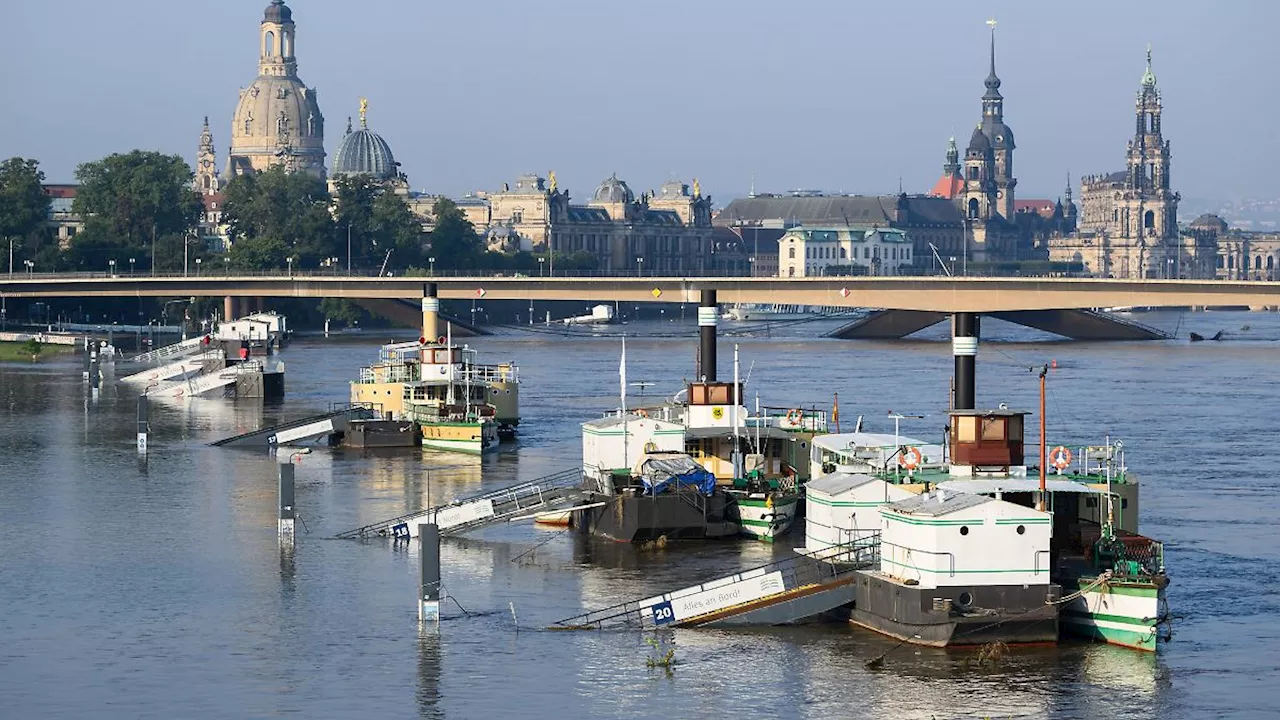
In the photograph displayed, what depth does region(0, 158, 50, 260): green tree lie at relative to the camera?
182 m

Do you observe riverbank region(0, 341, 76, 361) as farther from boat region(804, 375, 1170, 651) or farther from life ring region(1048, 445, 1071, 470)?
life ring region(1048, 445, 1071, 470)

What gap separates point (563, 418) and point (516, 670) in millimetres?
46008

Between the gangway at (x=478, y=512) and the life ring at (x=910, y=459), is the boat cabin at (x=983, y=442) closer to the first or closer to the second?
the life ring at (x=910, y=459)

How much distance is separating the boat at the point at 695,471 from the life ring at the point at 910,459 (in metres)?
5.61

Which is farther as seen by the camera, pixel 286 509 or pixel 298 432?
pixel 298 432

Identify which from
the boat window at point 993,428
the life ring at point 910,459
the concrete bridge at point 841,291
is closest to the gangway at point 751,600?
the life ring at point 910,459

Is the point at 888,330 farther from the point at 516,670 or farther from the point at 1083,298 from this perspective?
the point at 516,670

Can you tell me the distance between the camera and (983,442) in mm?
42531

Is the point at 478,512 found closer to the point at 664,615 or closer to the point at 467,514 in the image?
the point at 467,514

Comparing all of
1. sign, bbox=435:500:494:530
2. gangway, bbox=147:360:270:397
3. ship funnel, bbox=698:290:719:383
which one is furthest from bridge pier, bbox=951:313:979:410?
gangway, bbox=147:360:270:397

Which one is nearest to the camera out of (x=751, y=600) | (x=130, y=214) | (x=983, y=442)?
(x=751, y=600)

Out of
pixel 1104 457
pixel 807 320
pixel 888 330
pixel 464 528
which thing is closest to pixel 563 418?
pixel 464 528

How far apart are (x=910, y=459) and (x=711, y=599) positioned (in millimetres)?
5736

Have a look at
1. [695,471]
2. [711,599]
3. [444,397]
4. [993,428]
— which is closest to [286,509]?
[695,471]
